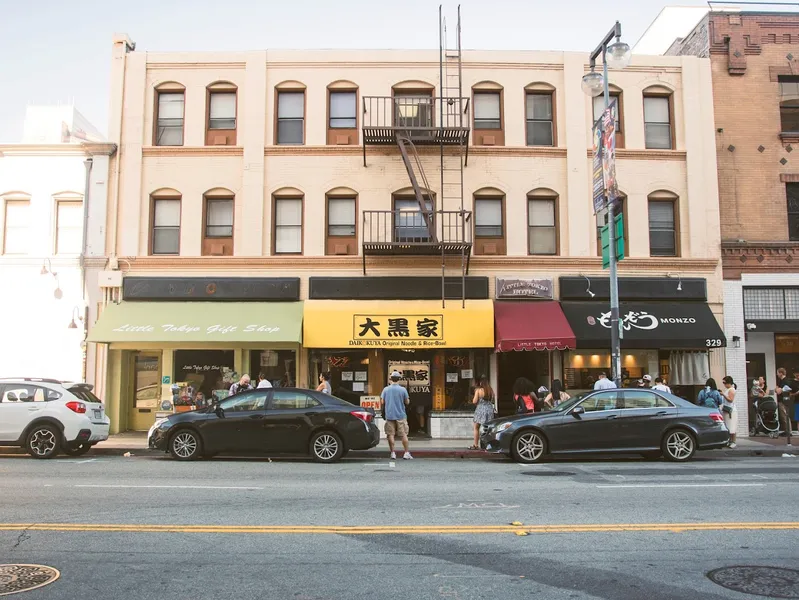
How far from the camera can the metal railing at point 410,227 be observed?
18.9 metres

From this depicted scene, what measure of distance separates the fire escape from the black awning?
3261 mm

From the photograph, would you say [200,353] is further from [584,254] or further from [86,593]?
[86,593]

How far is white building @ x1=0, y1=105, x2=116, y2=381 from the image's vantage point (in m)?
18.9

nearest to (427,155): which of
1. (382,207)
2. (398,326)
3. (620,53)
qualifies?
(382,207)

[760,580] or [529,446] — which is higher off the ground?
[529,446]

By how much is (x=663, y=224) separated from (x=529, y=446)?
9851mm

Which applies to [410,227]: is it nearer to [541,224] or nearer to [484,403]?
[541,224]

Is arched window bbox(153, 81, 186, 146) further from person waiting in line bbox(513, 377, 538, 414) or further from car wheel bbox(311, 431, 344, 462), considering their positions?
person waiting in line bbox(513, 377, 538, 414)

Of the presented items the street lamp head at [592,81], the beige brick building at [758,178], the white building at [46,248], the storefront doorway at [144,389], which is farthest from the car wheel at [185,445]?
the beige brick building at [758,178]

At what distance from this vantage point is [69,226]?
19.5 meters

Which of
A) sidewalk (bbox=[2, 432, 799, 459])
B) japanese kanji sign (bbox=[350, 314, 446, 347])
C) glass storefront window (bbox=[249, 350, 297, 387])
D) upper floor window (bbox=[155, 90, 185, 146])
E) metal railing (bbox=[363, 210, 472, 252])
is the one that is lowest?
sidewalk (bbox=[2, 432, 799, 459])

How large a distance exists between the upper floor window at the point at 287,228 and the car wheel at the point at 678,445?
10859 mm

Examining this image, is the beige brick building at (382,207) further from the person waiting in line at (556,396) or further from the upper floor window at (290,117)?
the person waiting in line at (556,396)

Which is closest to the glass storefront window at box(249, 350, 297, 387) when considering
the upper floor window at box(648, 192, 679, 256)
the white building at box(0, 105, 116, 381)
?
the white building at box(0, 105, 116, 381)
